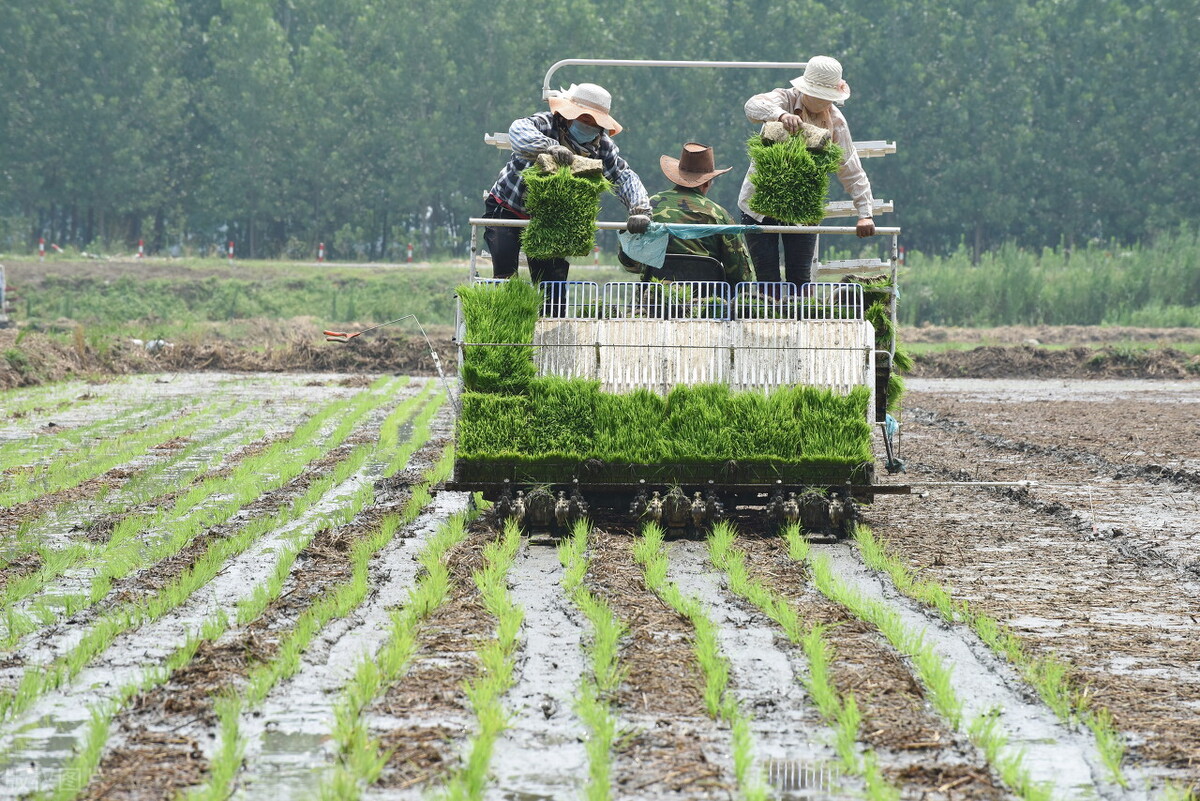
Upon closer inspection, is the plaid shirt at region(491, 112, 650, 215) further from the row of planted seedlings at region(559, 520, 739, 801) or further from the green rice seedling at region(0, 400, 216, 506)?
the green rice seedling at region(0, 400, 216, 506)

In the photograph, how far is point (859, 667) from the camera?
21.4 feet

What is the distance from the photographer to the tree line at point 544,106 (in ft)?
213

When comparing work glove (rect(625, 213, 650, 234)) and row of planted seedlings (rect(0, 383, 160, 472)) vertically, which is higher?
work glove (rect(625, 213, 650, 234))

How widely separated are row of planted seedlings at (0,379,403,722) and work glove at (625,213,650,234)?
308 centimetres

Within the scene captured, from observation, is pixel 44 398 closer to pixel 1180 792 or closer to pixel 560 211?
pixel 560 211

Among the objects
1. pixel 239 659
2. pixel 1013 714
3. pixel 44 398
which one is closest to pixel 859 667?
pixel 1013 714

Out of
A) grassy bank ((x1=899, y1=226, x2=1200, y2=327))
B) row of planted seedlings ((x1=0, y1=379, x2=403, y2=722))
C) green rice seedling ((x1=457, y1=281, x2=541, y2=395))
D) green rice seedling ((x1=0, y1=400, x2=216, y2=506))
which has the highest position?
green rice seedling ((x1=457, y1=281, x2=541, y2=395))

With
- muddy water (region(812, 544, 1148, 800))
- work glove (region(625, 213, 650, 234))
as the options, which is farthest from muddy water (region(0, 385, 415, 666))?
muddy water (region(812, 544, 1148, 800))

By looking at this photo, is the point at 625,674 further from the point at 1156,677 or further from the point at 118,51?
the point at 118,51

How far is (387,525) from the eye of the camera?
10.3 metres

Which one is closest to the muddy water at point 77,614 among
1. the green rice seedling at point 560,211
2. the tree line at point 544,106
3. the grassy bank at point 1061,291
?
the green rice seedling at point 560,211

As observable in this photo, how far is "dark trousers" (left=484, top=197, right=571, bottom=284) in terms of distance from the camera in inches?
420

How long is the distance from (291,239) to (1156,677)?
63584mm

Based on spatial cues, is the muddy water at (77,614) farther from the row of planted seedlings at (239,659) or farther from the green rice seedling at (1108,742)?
the green rice seedling at (1108,742)
